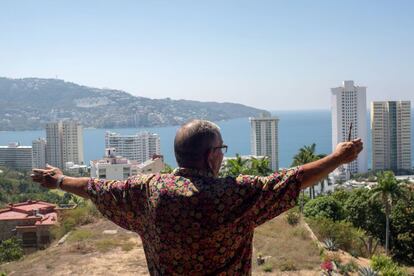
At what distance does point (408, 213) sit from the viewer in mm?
21391

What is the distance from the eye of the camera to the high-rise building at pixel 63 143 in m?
95.1

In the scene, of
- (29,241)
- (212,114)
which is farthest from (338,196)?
Result: (212,114)

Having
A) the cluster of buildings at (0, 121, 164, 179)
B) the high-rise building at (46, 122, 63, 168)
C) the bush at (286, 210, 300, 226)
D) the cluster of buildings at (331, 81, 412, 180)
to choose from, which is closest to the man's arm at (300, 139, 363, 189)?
the bush at (286, 210, 300, 226)

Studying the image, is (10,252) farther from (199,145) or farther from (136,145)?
(136,145)

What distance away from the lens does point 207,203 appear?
1.34 metres

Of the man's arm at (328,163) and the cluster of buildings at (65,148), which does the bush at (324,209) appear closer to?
the man's arm at (328,163)

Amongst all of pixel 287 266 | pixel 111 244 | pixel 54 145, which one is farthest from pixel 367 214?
pixel 54 145

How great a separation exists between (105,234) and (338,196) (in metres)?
17.9

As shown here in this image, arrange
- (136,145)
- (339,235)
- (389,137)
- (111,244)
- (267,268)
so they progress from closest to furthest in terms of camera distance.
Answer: (267,268) → (111,244) → (339,235) → (389,137) → (136,145)

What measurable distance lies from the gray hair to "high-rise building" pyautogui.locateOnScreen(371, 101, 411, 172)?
86.0 m

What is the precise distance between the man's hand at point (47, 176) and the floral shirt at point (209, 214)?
1.39 ft

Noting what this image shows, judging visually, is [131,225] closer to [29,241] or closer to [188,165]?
[188,165]

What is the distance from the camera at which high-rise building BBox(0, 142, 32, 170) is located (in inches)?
3489

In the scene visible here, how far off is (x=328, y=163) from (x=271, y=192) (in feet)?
0.61
